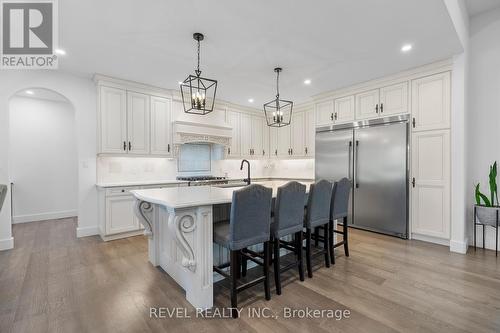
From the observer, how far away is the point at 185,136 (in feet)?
16.0

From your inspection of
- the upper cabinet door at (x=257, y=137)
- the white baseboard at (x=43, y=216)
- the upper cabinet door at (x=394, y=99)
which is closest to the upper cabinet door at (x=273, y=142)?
the upper cabinet door at (x=257, y=137)

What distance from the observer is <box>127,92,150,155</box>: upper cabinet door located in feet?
13.9

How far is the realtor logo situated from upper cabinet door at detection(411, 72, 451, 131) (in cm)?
480

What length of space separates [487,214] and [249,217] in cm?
347

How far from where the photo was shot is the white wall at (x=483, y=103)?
3.33 m

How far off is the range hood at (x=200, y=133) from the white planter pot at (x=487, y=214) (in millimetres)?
4568

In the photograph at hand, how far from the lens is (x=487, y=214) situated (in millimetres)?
3174

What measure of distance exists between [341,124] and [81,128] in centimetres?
475

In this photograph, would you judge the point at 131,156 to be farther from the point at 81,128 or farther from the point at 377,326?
the point at 377,326

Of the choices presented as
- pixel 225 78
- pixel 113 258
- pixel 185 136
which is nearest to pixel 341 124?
pixel 225 78

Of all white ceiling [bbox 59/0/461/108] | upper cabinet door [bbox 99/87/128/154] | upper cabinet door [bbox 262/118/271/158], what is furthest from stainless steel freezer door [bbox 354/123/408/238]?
upper cabinet door [bbox 99/87/128/154]

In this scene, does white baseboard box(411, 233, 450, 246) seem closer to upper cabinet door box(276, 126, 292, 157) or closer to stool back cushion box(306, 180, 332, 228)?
stool back cushion box(306, 180, 332, 228)

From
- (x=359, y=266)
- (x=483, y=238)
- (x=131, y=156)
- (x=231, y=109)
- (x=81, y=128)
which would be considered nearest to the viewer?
(x=359, y=266)

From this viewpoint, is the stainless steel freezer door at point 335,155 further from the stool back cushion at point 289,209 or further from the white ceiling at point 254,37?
the stool back cushion at point 289,209
